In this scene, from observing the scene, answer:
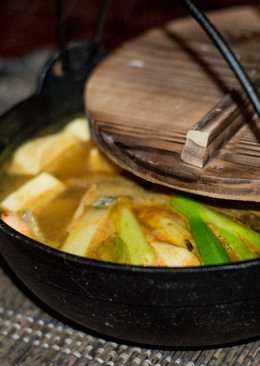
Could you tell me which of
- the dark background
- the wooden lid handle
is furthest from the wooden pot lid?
the dark background

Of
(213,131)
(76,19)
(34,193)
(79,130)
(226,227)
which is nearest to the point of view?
(213,131)

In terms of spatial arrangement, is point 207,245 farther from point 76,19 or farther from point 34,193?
point 76,19

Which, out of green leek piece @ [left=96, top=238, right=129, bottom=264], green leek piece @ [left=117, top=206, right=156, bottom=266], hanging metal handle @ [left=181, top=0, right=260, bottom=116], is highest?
hanging metal handle @ [left=181, top=0, right=260, bottom=116]

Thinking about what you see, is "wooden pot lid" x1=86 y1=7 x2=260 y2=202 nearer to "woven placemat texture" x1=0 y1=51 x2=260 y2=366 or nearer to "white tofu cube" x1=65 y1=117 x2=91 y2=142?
"white tofu cube" x1=65 y1=117 x2=91 y2=142

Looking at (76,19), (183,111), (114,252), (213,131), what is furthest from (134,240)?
(76,19)

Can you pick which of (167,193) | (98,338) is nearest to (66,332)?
(98,338)

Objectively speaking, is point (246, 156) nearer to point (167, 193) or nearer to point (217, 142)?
point (217, 142)
